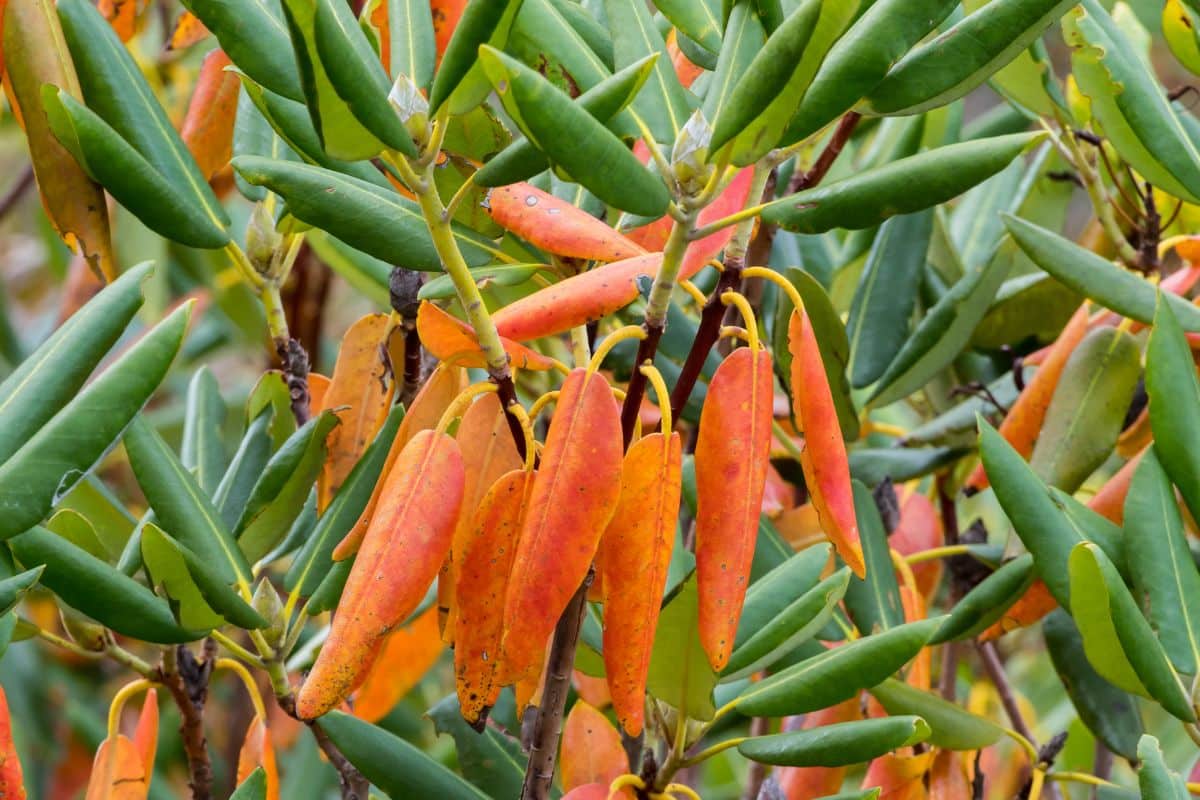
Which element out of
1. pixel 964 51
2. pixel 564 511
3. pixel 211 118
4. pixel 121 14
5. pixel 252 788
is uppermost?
pixel 121 14

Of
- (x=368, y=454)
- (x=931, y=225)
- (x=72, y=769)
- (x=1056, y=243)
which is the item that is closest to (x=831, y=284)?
(x=931, y=225)

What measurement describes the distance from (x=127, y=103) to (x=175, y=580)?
0.27 m

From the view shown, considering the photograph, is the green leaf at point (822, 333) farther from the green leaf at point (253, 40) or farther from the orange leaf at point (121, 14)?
the orange leaf at point (121, 14)

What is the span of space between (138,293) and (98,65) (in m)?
0.21

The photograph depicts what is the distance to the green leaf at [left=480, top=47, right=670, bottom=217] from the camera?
52 centimetres

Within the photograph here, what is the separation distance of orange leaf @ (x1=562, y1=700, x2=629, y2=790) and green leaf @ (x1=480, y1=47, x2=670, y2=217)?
1.34 feet

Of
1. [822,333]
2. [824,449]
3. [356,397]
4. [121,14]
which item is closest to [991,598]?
[822,333]

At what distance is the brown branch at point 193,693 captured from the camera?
875 mm

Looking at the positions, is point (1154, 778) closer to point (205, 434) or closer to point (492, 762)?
point (492, 762)

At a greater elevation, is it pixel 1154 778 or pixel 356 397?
pixel 356 397

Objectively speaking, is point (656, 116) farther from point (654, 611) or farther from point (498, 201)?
point (654, 611)

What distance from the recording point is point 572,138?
1.73 feet

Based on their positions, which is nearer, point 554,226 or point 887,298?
point 554,226

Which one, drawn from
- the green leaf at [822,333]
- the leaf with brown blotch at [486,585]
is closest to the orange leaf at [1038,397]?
the green leaf at [822,333]
